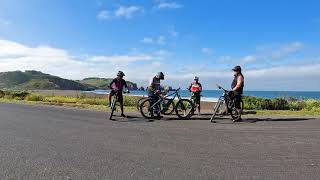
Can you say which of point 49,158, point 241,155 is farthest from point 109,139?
A: point 241,155

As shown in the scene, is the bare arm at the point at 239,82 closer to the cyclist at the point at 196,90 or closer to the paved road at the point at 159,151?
the paved road at the point at 159,151

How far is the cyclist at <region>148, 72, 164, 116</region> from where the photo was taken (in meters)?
18.0

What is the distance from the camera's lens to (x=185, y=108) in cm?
1797

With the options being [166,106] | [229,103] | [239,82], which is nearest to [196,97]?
[166,106]

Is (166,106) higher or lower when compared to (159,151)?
higher

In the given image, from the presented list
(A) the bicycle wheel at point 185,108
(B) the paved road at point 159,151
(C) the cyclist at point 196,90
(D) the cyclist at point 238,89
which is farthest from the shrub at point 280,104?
(B) the paved road at point 159,151

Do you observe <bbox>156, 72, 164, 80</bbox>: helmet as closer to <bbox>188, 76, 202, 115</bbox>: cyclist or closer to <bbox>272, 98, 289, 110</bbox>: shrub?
<bbox>188, 76, 202, 115</bbox>: cyclist

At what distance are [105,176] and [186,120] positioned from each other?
977 centimetres

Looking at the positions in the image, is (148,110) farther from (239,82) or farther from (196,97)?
(239,82)

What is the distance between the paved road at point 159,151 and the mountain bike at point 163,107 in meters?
2.78

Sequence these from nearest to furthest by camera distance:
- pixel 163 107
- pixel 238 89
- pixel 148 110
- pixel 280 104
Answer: pixel 238 89 → pixel 148 110 → pixel 163 107 → pixel 280 104

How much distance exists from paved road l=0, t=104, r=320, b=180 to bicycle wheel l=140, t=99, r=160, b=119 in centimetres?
276

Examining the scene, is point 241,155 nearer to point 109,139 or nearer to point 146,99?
point 109,139

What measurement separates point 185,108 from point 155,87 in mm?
1391
